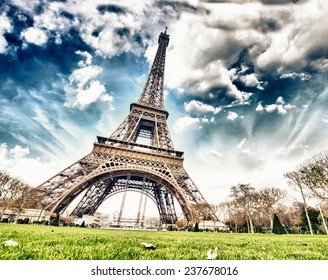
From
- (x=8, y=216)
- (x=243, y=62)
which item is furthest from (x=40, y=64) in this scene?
(x=8, y=216)

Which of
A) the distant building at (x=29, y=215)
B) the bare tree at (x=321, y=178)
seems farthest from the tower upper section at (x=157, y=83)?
the bare tree at (x=321, y=178)

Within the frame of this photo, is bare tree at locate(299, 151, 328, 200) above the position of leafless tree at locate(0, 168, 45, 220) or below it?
above

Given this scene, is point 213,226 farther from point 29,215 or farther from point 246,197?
point 29,215

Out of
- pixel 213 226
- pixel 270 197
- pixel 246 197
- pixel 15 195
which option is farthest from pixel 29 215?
pixel 270 197

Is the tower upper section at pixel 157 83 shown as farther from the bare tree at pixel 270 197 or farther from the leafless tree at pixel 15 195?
the bare tree at pixel 270 197

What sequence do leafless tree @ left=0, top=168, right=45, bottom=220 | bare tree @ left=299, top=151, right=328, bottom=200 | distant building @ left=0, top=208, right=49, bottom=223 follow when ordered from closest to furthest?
bare tree @ left=299, top=151, right=328, bottom=200
distant building @ left=0, top=208, right=49, bottom=223
leafless tree @ left=0, top=168, right=45, bottom=220

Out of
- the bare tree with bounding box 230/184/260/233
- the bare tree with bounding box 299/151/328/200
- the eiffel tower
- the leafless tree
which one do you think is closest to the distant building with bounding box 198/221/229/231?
the eiffel tower

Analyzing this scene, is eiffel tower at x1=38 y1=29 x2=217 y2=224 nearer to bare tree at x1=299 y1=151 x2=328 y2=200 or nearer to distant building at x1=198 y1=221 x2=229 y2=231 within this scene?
distant building at x1=198 y1=221 x2=229 y2=231
